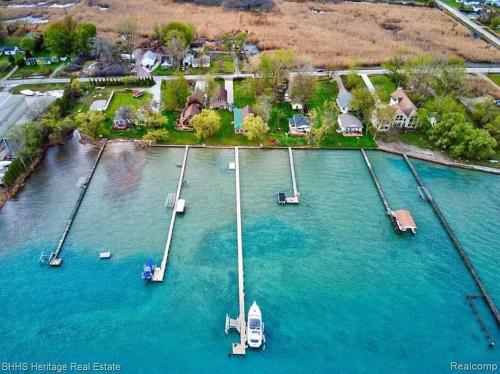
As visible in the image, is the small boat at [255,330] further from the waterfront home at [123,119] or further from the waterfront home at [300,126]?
the waterfront home at [123,119]

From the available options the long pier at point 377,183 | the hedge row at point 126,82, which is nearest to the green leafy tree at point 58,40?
the hedge row at point 126,82

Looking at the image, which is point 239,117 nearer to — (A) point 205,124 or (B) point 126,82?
(A) point 205,124

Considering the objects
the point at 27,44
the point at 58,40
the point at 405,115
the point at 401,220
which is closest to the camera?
the point at 401,220

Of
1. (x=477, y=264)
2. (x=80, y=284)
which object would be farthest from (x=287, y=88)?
(x=80, y=284)

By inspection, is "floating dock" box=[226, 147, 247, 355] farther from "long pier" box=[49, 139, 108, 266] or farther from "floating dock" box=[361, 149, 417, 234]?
"long pier" box=[49, 139, 108, 266]

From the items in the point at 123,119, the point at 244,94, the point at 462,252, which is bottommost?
the point at 462,252

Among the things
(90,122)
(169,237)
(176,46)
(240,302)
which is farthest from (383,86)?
(240,302)
